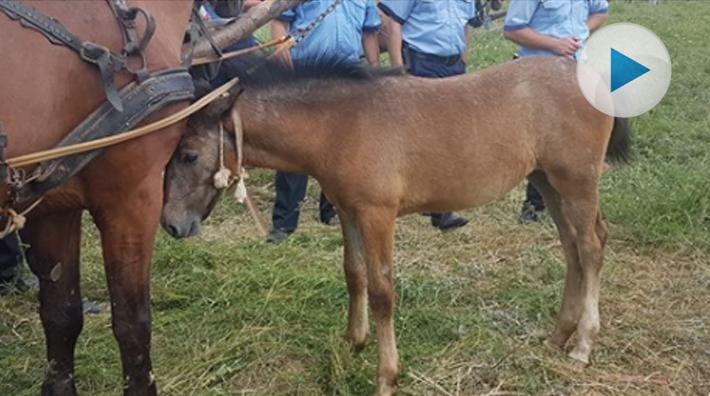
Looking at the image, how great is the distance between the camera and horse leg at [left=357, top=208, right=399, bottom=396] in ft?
10.8

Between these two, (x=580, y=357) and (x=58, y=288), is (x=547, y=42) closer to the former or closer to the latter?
(x=580, y=357)

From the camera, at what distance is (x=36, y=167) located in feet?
8.39

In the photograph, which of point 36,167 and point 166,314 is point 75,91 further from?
point 166,314

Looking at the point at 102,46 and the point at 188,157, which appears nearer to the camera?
the point at 102,46

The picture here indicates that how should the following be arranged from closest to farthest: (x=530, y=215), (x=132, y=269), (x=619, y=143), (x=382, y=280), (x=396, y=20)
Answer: (x=132, y=269) < (x=382, y=280) < (x=619, y=143) < (x=396, y=20) < (x=530, y=215)

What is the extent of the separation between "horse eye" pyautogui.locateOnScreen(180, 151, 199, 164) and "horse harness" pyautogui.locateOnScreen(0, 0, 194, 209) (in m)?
0.43

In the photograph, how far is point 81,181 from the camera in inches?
110

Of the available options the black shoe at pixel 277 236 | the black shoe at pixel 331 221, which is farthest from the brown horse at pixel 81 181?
the black shoe at pixel 331 221

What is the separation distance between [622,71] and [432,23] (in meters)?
1.55

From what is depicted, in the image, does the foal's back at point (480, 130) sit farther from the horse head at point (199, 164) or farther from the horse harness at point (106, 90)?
the horse harness at point (106, 90)

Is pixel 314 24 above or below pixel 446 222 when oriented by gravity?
above

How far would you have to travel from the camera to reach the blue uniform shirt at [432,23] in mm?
5344

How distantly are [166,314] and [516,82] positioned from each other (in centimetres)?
202

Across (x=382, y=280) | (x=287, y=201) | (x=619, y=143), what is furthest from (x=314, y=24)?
(x=382, y=280)
